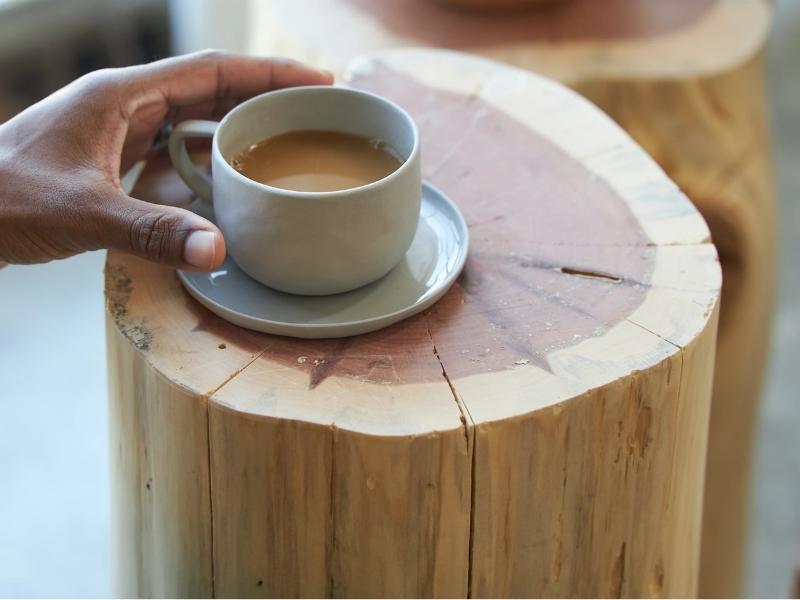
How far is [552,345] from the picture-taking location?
76cm

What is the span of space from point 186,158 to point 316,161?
107mm

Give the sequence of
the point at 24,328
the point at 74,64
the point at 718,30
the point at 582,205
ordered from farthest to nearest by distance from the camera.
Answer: the point at 74,64, the point at 24,328, the point at 718,30, the point at 582,205

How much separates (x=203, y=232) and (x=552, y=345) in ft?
0.87

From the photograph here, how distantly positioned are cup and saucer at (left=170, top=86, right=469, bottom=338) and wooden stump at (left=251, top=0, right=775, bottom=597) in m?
0.50

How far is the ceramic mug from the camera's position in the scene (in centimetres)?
72

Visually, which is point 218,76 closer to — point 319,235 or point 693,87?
point 319,235

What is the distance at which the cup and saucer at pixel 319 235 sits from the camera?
0.73 m

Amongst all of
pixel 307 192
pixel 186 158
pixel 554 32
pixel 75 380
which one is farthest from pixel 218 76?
pixel 75 380

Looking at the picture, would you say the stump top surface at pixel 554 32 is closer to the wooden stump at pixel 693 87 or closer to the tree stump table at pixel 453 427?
the wooden stump at pixel 693 87

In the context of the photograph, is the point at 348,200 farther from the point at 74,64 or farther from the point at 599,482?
the point at 74,64

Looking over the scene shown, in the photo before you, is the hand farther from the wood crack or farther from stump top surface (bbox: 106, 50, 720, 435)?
the wood crack

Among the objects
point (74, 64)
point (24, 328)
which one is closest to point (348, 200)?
point (24, 328)

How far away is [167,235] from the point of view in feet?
2.38

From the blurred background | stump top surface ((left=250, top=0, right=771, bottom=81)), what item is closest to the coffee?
stump top surface ((left=250, top=0, right=771, bottom=81))
